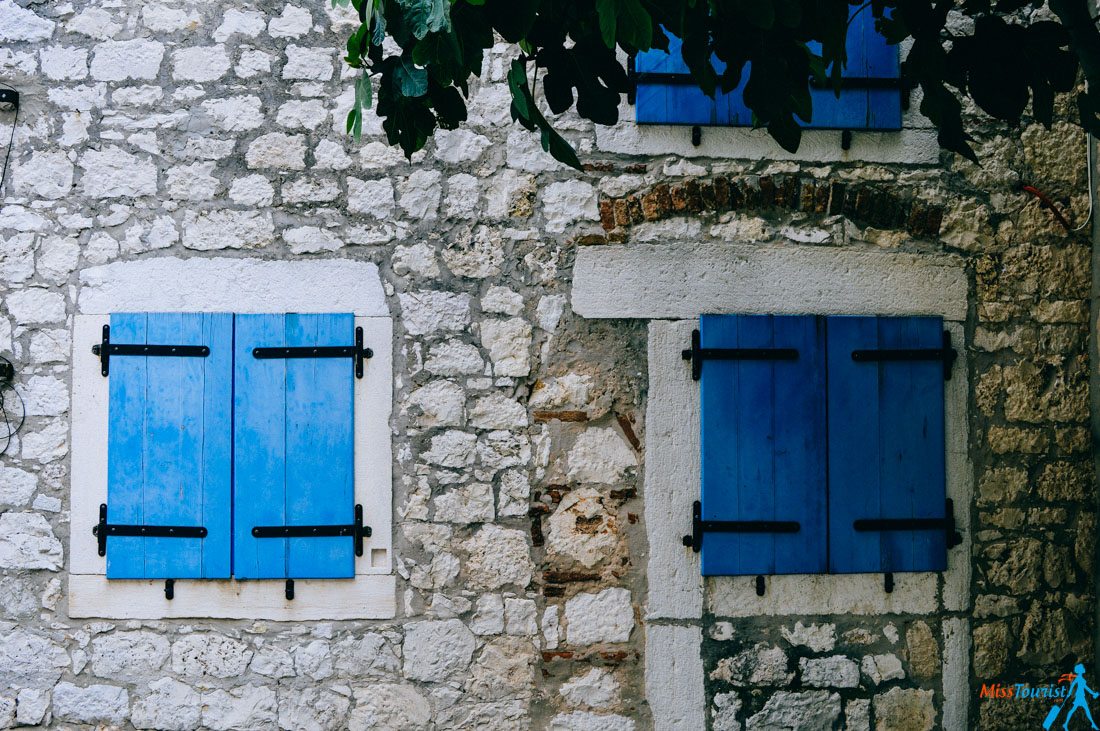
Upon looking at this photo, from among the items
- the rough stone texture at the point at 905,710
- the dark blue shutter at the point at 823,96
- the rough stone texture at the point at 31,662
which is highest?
the dark blue shutter at the point at 823,96

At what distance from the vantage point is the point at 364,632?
11.1 ft

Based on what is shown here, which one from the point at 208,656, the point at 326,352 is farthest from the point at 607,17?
the point at 208,656

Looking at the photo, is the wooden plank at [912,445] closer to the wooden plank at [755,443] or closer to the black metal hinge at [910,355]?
the black metal hinge at [910,355]

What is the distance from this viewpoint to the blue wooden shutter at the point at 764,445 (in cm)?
340

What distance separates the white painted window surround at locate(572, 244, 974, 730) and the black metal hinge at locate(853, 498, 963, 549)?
0.25ft

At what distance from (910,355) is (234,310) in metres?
2.88

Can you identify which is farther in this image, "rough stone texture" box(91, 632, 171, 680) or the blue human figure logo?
the blue human figure logo

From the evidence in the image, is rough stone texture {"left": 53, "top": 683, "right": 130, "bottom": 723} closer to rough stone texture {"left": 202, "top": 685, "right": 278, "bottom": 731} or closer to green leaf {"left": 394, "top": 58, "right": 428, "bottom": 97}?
rough stone texture {"left": 202, "top": 685, "right": 278, "bottom": 731}

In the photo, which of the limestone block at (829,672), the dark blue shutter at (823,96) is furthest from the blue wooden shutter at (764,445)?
the dark blue shutter at (823,96)

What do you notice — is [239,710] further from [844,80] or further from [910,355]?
[844,80]

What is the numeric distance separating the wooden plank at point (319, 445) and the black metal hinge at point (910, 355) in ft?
7.10

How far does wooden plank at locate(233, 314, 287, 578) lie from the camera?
3344 millimetres

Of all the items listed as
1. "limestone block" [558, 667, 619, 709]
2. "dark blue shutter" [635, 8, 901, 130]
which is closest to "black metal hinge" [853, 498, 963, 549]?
"limestone block" [558, 667, 619, 709]

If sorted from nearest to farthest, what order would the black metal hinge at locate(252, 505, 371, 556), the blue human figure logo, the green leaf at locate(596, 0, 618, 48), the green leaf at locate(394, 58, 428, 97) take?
the green leaf at locate(596, 0, 618, 48) < the green leaf at locate(394, 58, 428, 97) < the black metal hinge at locate(252, 505, 371, 556) < the blue human figure logo
